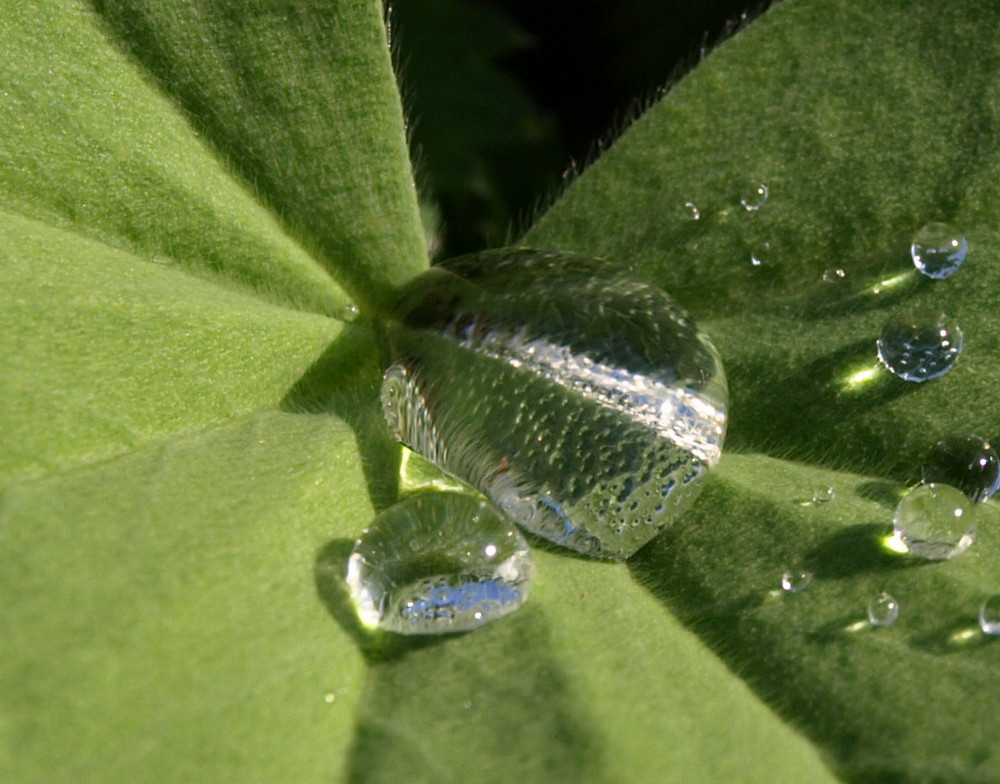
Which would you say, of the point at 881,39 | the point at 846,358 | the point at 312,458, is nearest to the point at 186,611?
the point at 312,458

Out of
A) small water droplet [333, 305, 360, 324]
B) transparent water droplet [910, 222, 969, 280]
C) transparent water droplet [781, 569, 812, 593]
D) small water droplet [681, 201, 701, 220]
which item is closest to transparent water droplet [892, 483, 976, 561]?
transparent water droplet [781, 569, 812, 593]

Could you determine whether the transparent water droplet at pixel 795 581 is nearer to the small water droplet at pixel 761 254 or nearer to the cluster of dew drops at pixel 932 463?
the cluster of dew drops at pixel 932 463

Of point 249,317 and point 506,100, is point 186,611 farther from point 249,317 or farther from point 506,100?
point 506,100

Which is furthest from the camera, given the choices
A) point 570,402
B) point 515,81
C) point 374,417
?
point 515,81

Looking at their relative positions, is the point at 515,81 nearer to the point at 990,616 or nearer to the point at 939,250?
the point at 939,250

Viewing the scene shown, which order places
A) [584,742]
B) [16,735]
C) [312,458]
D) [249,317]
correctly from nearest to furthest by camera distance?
1. [16,735]
2. [584,742]
3. [312,458]
4. [249,317]

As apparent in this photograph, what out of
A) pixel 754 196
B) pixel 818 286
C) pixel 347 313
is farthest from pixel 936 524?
pixel 347 313
